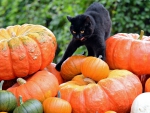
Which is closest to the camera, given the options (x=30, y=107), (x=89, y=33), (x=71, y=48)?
(x=30, y=107)

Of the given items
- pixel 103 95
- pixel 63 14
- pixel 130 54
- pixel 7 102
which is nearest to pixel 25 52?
pixel 7 102

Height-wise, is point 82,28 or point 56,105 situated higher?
point 82,28

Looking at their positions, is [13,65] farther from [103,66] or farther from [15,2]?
[15,2]

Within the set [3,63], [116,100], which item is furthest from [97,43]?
[3,63]

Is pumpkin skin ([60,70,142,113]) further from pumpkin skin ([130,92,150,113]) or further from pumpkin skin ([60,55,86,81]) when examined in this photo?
pumpkin skin ([60,55,86,81])

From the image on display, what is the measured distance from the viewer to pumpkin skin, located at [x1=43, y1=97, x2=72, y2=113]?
73.2 inches

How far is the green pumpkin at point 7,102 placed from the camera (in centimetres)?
181

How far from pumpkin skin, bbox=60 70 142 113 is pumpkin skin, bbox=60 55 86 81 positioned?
0.74 ft

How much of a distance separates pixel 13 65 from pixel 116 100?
614 millimetres

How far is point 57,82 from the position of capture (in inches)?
81.7

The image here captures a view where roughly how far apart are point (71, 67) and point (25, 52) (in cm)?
39

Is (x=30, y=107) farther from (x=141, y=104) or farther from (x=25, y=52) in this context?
(x=141, y=104)

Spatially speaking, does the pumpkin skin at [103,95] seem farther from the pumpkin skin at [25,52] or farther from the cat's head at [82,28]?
the cat's head at [82,28]

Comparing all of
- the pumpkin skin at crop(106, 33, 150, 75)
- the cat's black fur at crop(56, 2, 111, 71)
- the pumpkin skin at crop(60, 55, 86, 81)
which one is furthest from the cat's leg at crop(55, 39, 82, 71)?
the pumpkin skin at crop(106, 33, 150, 75)
